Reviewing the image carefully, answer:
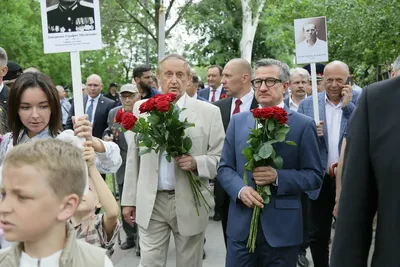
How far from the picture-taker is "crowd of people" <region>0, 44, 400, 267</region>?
221cm

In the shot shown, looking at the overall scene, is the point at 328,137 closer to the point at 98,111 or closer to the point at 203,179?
the point at 203,179

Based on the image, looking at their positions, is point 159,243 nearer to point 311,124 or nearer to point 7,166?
point 311,124

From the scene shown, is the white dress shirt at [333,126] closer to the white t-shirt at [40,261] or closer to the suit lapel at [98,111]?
the white t-shirt at [40,261]

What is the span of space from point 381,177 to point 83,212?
1.66 m

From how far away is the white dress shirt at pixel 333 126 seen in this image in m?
6.35

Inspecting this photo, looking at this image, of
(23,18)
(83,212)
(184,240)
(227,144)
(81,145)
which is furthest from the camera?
(23,18)

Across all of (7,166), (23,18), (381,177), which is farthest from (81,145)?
(23,18)

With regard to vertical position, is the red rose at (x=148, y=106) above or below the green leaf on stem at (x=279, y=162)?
above

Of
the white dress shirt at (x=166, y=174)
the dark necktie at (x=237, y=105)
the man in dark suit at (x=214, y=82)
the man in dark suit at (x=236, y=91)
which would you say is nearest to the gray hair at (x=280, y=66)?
the white dress shirt at (x=166, y=174)

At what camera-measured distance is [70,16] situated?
4219mm

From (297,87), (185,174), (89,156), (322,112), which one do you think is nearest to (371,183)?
(89,156)

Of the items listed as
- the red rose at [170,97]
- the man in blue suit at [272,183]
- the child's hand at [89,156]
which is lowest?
the man in blue suit at [272,183]

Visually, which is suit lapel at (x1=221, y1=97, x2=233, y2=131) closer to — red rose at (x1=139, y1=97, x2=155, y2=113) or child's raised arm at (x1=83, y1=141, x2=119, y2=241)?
red rose at (x1=139, y1=97, x2=155, y2=113)

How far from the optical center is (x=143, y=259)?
522 centimetres
